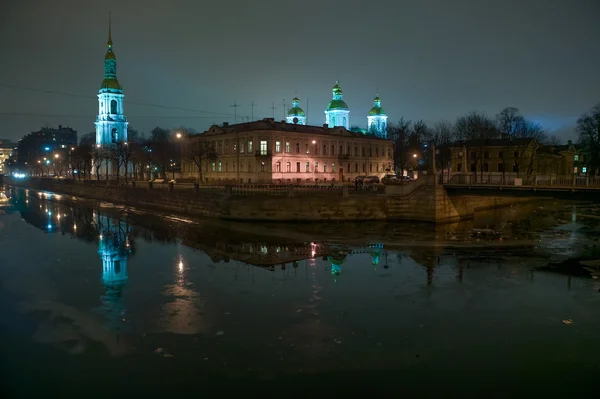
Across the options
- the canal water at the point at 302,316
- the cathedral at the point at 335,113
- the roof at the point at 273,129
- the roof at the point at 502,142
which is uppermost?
the cathedral at the point at 335,113

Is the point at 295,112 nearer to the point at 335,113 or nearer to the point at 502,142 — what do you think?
the point at 335,113

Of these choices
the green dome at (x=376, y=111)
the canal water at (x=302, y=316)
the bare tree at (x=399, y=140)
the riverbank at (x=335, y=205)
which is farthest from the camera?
the green dome at (x=376, y=111)

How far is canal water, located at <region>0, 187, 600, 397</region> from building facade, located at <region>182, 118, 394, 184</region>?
44.6m

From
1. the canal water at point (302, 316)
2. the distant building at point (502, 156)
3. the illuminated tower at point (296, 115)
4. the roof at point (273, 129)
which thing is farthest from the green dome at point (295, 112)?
the canal water at point (302, 316)

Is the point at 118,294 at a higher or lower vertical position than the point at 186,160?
lower

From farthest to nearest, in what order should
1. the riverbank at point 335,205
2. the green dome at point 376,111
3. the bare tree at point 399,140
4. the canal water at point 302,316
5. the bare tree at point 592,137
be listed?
the green dome at point 376,111, the bare tree at point 399,140, the bare tree at point 592,137, the riverbank at point 335,205, the canal water at point 302,316

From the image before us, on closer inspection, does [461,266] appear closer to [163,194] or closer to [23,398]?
[23,398]

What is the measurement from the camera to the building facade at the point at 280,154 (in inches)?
3199

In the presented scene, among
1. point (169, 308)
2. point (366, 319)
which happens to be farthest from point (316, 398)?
point (169, 308)

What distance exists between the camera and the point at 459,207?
5172 cm

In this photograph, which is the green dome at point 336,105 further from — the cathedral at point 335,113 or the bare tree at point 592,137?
the bare tree at point 592,137

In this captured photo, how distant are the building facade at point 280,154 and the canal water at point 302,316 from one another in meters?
44.6

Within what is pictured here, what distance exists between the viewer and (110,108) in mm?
131375

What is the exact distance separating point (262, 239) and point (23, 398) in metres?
26.4
